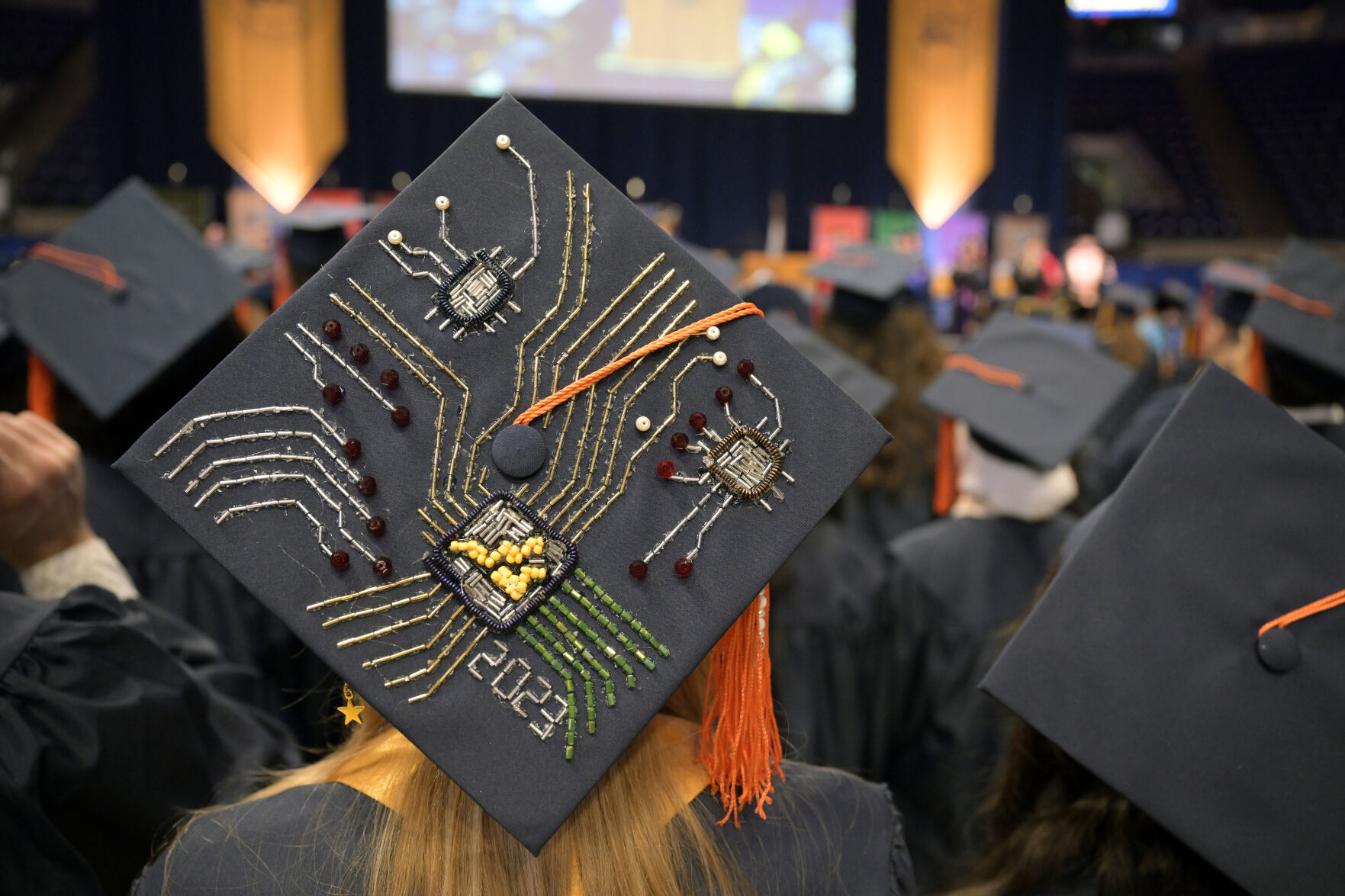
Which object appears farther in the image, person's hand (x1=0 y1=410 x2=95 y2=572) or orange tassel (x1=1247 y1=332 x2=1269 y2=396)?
orange tassel (x1=1247 y1=332 x2=1269 y2=396)

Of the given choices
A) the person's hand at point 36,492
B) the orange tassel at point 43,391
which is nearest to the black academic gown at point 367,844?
the person's hand at point 36,492

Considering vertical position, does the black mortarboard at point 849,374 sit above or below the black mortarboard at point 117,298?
below

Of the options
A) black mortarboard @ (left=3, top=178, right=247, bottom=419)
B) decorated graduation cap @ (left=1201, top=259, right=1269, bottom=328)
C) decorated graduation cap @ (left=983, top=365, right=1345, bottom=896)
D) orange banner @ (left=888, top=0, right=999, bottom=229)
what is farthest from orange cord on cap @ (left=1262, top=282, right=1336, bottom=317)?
orange banner @ (left=888, top=0, right=999, bottom=229)

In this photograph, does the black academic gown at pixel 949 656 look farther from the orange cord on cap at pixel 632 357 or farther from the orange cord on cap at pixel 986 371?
the orange cord on cap at pixel 632 357

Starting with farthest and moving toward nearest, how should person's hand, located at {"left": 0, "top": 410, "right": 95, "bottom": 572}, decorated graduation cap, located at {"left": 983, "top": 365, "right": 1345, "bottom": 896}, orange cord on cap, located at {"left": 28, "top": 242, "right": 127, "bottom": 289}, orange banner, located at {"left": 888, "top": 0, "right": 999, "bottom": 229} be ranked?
orange banner, located at {"left": 888, "top": 0, "right": 999, "bottom": 229}, orange cord on cap, located at {"left": 28, "top": 242, "right": 127, "bottom": 289}, person's hand, located at {"left": 0, "top": 410, "right": 95, "bottom": 572}, decorated graduation cap, located at {"left": 983, "top": 365, "right": 1345, "bottom": 896}

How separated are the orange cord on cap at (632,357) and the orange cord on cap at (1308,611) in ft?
2.32

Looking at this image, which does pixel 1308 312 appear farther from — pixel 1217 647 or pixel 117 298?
pixel 117 298

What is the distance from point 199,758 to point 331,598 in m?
0.61

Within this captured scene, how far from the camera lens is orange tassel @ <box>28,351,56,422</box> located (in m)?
2.24

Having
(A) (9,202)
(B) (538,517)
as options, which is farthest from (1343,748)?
(A) (9,202)

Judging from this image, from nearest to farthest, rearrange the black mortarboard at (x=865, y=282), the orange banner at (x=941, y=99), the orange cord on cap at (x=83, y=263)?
the orange cord on cap at (x=83, y=263) < the black mortarboard at (x=865, y=282) < the orange banner at (x=941, y=99)

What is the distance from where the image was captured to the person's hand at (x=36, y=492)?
1376mm

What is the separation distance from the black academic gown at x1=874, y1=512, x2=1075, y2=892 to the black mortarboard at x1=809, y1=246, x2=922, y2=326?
61.1 inches

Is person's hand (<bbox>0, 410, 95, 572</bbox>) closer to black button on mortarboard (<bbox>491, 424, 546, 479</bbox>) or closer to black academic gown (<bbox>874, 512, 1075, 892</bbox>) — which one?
black button on mortarboard (<bbox>491, 424, 546, 479</bbox>)
